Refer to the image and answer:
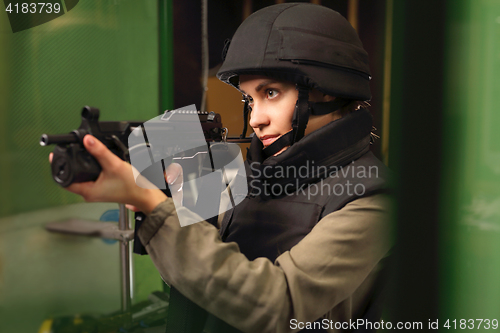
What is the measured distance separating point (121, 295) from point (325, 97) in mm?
1328

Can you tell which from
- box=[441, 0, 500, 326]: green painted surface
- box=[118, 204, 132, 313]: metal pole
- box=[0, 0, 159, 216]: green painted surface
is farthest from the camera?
box=[118, 204, 132, 313]: metal pole

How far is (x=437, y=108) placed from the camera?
407 mm

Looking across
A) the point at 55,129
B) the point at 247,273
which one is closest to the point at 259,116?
the point at 247,273

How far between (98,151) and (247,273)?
0.29m

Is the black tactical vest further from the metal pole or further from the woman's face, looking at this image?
the metal pole

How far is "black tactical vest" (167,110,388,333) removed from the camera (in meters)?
0.83

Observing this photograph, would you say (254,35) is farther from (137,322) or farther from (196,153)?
(137,322)

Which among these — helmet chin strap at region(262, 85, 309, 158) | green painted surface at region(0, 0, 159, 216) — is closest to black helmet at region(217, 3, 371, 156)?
helmet chin strap at region(262, 85, 309, 158)

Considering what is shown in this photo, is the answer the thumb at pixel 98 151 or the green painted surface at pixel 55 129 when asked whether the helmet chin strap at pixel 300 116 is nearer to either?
the thumb at pixel 98 151

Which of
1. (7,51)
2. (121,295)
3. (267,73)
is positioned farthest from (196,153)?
(121,295)

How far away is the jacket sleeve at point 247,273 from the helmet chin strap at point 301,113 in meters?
0.26

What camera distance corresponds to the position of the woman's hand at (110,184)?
58 centimetres

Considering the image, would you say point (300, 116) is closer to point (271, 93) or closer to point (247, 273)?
point (271, 93)

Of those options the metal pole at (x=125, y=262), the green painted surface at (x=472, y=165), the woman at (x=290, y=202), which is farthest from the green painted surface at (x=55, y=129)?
the green painted surface at (x=472, y=165)
